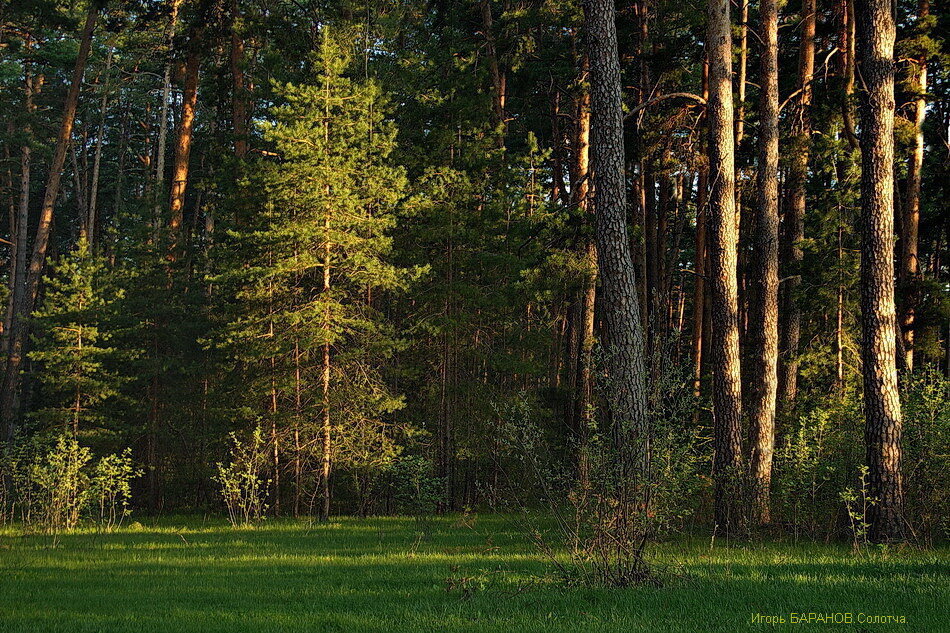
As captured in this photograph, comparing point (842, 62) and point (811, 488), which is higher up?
point (842, 62)

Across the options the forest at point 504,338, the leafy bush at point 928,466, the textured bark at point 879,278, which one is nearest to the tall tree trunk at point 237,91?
the forest at point 504,338

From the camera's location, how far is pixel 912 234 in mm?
17250

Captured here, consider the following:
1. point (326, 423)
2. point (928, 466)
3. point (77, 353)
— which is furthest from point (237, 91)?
point (928, 466)

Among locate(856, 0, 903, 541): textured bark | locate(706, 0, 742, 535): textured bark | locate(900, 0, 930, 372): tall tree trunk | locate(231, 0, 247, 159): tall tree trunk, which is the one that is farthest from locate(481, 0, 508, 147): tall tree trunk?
locate(856, 0, 903, 541): textured bark

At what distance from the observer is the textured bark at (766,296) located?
44.5ft

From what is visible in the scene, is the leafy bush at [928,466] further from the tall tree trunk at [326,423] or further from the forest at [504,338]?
the tall tree trunk at [326,423]

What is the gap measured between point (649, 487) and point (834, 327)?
1404 centimetres

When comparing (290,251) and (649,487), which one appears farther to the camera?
(290,251)

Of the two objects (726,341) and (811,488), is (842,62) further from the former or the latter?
(811,488)

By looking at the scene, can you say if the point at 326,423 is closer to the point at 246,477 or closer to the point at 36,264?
the point at 246,477

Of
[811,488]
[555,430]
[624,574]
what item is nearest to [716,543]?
[811,488]

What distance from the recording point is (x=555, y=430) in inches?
915

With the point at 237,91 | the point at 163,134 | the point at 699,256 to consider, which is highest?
the point at 163,134

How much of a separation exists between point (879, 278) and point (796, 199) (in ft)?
24.8
